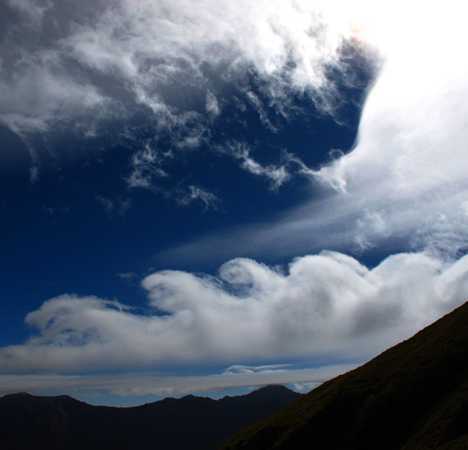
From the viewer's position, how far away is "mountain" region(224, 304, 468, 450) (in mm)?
66706

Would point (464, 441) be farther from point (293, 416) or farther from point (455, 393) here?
point (293, 416)

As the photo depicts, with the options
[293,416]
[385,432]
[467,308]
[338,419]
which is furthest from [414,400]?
[467,308]

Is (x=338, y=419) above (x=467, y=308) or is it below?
below

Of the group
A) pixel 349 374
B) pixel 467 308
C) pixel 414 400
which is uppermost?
pixel 467 308

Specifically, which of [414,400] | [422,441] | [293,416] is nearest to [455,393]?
[414,400]

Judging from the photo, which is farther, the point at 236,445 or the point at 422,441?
the point at 236,445

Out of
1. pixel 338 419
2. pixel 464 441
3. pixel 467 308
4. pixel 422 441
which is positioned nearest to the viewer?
pixel 464 441

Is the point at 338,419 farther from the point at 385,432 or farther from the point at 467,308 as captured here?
the point at 467,308

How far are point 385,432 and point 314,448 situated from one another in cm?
1293

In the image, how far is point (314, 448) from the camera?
263 ft

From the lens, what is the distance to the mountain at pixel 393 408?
6671 centimetres

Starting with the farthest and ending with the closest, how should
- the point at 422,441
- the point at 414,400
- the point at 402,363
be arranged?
the point at 402,363 < the point at 414,400 < the point at 422,441

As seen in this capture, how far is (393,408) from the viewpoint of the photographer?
78125 mm

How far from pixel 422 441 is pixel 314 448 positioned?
23878 mm
